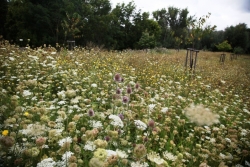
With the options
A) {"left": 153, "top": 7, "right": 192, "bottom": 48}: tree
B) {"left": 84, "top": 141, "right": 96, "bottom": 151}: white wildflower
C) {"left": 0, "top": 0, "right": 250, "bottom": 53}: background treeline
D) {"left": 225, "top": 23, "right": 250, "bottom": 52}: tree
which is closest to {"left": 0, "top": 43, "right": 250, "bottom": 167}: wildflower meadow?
{"left": 84, "top": 141, "right": 96, "bottom": 151}: white wildflower

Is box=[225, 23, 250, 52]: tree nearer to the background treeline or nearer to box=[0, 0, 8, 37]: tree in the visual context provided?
the background treeline

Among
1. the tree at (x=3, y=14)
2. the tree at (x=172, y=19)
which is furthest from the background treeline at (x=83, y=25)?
the tree at (x=172, y=19)

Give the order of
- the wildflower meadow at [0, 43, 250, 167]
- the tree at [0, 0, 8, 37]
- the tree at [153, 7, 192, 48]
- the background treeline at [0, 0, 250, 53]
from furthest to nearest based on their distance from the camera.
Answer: the tree at [153, 7, 192, 48], the tree at [0, 0, 8, 37], the background treeline at [0, 0, 250, 53], the wildflower meadow at [0, 43, 250, 167]

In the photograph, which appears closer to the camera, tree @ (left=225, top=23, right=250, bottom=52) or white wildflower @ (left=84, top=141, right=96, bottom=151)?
white wildflower @ (left=84, top=141, right=96, bottom=151)

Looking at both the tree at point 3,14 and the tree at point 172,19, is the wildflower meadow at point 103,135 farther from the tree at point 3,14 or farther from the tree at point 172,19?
the tree at point 172,19

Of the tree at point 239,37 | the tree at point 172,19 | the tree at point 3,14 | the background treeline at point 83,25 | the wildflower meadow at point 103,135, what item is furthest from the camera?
the tree at point 172,19

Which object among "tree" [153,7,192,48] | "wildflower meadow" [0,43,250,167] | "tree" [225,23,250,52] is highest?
"tree" [153,7,192,48]

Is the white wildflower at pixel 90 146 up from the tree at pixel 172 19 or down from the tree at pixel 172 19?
down

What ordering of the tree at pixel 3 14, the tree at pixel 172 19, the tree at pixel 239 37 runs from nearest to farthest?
the tree at pixel 3 14 < the tree at pixel 239 37 < the tree at pixel 172 19

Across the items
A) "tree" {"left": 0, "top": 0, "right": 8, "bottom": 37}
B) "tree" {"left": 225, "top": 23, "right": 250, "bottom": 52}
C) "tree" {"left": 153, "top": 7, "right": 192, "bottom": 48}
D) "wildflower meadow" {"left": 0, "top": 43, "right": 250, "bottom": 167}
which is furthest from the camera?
"tree" {"left": 153, "top": 7, "right": 192, "bottom": 48}

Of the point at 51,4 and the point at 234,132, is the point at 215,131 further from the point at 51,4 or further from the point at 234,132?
the point at 51,4

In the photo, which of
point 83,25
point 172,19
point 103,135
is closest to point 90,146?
point 103,135

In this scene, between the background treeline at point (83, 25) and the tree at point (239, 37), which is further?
the tree at point (239, 37)

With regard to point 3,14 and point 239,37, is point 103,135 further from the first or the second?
point 239,37
